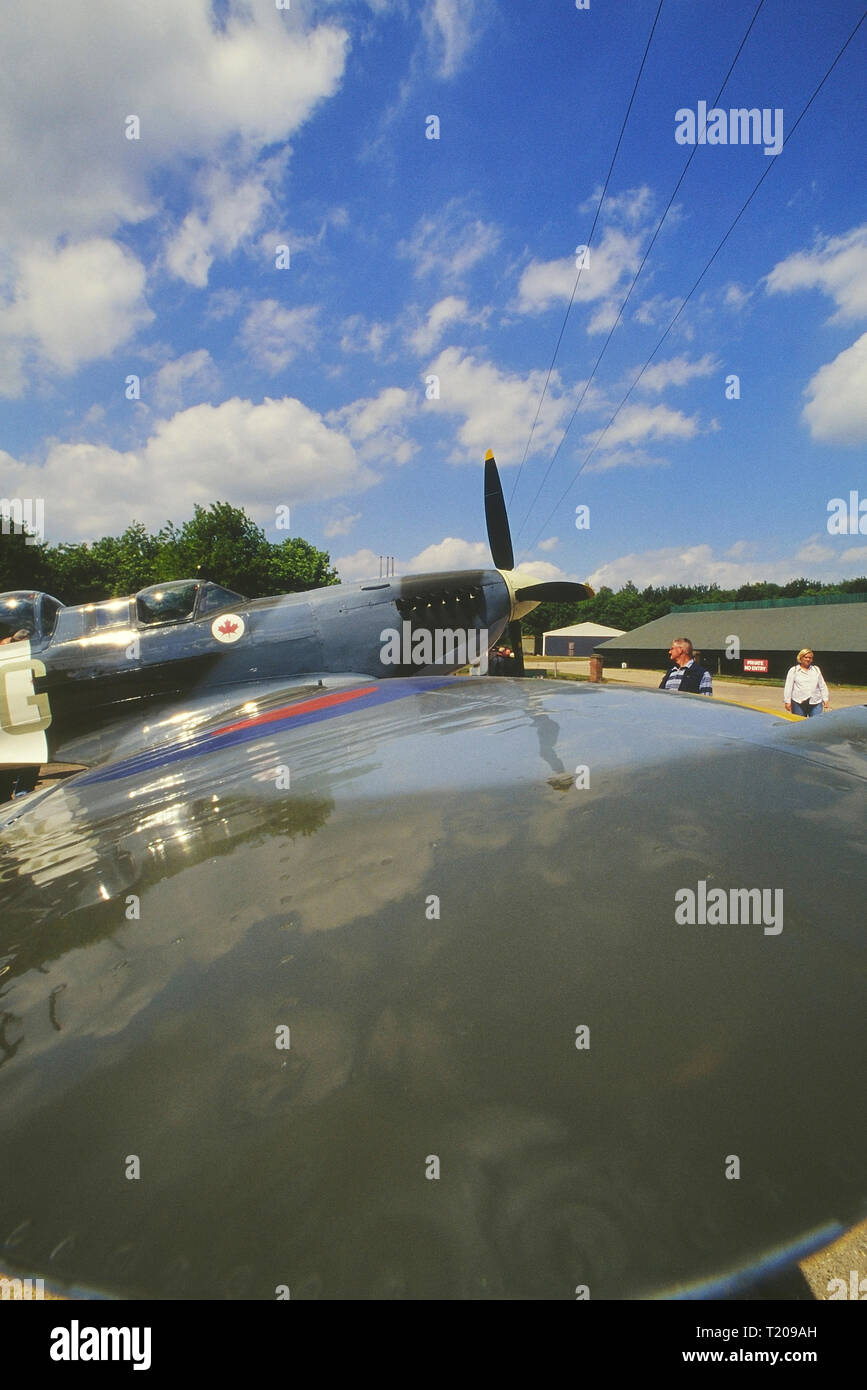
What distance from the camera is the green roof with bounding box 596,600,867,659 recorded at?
107 feet

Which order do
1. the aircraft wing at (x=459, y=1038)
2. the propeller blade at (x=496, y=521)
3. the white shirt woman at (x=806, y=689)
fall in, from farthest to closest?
the propeller blade at (x=496, y=521), the white shirt woman at (x=806, y=689), the aircraft wing at (x=459, y=1038)

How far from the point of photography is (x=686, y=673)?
599 centimetres

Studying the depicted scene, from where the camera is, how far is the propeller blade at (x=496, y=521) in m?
10.5

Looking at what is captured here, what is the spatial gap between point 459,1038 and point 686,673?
5.63 metres

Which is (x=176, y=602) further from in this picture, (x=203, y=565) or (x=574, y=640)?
(x=574, y=640)

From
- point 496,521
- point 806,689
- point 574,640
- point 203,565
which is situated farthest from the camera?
point 574,640

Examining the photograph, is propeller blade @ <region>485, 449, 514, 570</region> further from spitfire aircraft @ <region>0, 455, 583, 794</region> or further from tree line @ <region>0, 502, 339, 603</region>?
tree line @ <region>0, 502, 339, 603</region>

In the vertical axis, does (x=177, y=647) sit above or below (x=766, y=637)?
above

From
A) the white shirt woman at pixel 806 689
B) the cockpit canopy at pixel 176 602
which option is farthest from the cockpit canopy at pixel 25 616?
the white shirt woman at pixel 806 689

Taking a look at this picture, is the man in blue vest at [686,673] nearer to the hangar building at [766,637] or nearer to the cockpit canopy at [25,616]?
the cockpit canopy at [25,616]

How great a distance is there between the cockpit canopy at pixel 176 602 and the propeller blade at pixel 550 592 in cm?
414

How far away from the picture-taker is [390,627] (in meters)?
7.18

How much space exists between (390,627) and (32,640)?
3876 mm

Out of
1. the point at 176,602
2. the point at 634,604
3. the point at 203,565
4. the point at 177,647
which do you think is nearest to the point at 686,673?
the point at 177,647
